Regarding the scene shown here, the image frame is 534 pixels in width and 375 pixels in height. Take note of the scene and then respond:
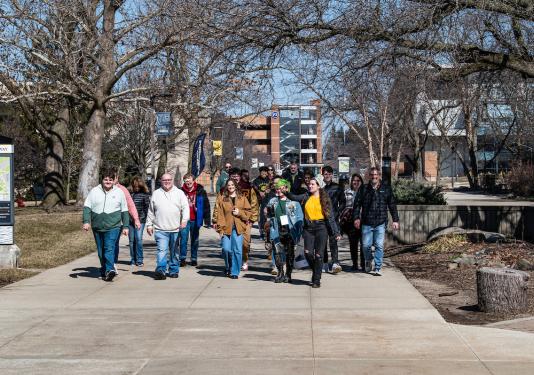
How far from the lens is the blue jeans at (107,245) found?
1291 cm

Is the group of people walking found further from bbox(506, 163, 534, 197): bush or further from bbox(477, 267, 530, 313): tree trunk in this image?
bbox(506, 163, 534, 197): bush

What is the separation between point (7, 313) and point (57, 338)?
1.80 meters

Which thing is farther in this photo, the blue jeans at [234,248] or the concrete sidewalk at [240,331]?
the blue jeans at [234,248]

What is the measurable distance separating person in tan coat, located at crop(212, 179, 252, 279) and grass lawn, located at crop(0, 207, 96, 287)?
3.39 m

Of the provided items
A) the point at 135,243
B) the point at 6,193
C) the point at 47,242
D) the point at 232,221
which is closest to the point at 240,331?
the point at 232,221

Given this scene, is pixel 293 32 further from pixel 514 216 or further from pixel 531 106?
pixel 531 106

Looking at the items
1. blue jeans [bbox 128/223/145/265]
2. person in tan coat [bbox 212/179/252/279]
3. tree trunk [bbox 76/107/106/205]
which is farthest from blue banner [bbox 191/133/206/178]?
person in tan coat [bbox 212/179/252/279]

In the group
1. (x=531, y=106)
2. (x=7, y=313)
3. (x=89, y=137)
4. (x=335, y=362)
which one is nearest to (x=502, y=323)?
(x=335, y=362)

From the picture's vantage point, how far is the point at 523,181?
47750mm

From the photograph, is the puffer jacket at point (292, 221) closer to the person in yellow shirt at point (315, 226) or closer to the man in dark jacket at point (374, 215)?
the person in yellow shirt at point (315, 226)

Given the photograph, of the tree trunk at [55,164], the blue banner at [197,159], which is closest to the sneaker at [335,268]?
the blue banner at [197,159]

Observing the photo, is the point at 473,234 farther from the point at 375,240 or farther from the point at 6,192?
the point at 6,192

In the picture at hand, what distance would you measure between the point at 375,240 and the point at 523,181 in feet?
120

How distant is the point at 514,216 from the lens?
17891 millimetres
